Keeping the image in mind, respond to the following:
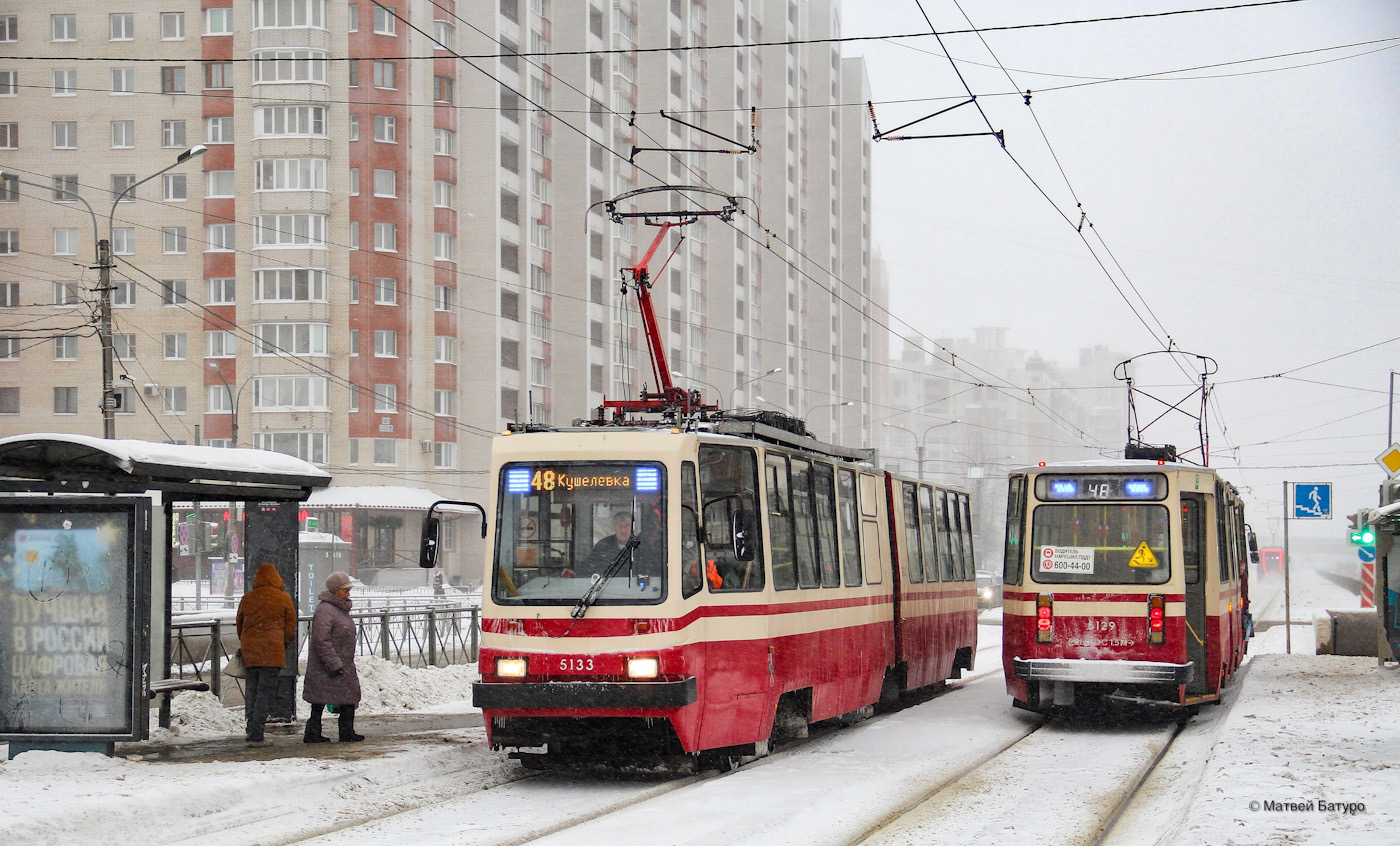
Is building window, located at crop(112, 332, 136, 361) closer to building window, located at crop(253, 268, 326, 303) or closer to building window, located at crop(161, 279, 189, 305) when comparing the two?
building window, located at crop(161, 279, 189, 305)

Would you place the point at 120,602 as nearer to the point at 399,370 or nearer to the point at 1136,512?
the point at 1136,512

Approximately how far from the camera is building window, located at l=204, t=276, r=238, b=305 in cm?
6419

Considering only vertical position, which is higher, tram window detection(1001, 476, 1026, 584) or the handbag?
tram window detection(1001, 476, 1026, 584)

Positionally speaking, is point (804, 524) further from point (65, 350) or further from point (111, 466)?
point (65, 350)

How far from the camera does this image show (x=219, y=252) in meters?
64.2

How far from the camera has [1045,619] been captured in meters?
15.8

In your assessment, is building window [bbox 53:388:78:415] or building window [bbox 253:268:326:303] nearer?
building window [bbox 253:268:326:303]

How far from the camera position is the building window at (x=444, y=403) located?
64188mm

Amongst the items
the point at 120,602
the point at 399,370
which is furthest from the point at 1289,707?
the point at 399,370

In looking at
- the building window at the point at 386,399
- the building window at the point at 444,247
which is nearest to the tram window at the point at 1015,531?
the building window at the point at 386,399

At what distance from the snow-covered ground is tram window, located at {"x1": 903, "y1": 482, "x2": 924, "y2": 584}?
280cm

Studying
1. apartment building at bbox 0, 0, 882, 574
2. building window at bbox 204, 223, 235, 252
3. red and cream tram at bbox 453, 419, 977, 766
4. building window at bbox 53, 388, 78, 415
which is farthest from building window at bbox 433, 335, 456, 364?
red and cream tram at bbox 453, 419, 977, 766

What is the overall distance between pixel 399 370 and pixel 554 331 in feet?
36.0

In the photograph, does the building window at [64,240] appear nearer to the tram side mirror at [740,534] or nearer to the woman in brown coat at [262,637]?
the woman in brown coat at [262,637]
